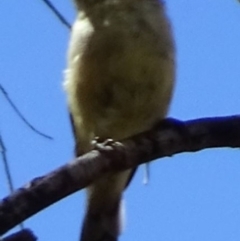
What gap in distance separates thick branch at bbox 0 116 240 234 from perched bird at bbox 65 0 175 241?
1.00 ft

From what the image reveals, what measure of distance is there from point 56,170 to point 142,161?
368 millimetres

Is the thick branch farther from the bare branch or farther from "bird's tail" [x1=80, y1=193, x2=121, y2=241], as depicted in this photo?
"bird's tail" [x1=80, y1=193, x2=121, y2=241]

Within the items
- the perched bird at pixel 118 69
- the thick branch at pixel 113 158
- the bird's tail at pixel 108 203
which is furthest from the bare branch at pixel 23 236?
the bird's tail at pixel 108 203

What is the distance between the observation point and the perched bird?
7.30 feet

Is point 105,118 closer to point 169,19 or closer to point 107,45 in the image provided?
point 107,45

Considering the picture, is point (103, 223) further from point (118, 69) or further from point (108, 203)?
A: point (118, 69)

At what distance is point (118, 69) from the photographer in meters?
2.22

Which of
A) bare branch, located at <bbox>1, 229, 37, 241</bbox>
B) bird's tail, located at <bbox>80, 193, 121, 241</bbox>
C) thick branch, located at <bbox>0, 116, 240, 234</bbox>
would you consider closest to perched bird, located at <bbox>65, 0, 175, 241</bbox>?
bird's tail, located at <bbox>80, 193, 121, 241</bbox>

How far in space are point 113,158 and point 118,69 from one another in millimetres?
661

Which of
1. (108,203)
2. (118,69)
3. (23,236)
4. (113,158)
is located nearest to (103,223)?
(108,203)

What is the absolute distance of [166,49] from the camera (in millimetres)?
2293

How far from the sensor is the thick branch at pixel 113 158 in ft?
4.10

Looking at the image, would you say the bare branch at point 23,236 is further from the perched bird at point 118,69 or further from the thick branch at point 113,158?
the perched bird at point 118,69

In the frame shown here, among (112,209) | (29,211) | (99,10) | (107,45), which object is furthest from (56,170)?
(112,209)
